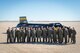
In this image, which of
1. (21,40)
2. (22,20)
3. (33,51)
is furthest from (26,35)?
(22,20)

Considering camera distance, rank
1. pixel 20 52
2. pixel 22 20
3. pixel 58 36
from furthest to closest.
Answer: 1. pixel 22 20
2. pixel 58 36
3. pixel 20 52

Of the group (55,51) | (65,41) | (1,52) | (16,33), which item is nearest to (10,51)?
(1,52)

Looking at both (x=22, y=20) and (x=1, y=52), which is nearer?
(x=1, y=52)

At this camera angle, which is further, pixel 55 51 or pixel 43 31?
pixel 43 31

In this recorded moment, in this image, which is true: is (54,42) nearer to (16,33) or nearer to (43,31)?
(43,31)

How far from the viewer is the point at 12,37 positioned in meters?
19.8

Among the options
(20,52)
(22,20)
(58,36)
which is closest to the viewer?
(20,52)

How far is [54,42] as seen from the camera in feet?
65.7

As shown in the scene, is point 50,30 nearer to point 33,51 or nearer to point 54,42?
point 54,42

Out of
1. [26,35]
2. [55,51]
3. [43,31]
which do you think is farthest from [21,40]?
[55,51]

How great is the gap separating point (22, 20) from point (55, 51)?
84.5 ft

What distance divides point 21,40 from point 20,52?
4.75 meters

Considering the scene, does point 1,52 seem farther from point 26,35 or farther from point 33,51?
point 26,35

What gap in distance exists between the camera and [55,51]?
16156mm
